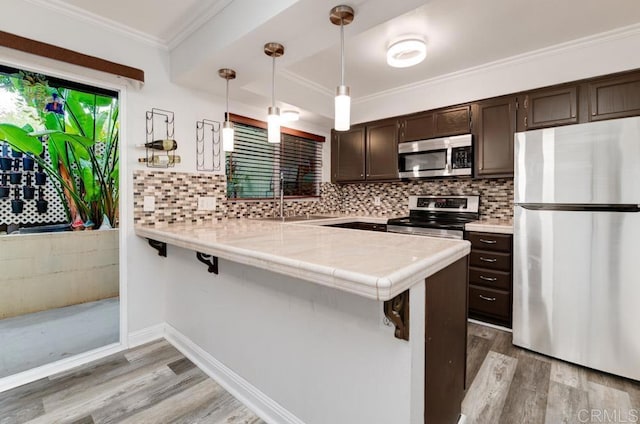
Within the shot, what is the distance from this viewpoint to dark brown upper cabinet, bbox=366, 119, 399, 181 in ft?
11.6

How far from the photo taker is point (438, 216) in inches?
133

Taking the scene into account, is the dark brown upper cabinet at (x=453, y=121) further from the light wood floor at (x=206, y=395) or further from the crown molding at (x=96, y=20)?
the crown molding at (x=96, y=20)

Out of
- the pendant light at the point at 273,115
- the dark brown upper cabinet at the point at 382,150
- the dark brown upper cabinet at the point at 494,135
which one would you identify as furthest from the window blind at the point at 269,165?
the dark brown upper cabinet at the point at 494,135

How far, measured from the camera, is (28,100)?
2.86m

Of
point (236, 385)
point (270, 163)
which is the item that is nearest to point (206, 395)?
point (236, 385)

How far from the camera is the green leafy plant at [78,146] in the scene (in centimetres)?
295

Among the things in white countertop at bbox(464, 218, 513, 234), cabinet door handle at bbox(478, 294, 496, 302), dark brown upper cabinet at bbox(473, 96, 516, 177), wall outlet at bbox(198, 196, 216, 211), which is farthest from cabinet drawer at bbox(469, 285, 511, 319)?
wall outlet at bbox(198, 196, 216, 211)

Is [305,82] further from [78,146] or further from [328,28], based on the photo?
[78,146]

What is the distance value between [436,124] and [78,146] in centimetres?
384

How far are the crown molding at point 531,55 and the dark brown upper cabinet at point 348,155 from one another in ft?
1.93

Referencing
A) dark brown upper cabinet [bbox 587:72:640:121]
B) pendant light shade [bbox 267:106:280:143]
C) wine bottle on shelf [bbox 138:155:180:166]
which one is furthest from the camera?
wine bottle on shelf [bbox 138:155:180:166]

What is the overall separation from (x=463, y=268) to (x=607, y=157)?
131 centimetres

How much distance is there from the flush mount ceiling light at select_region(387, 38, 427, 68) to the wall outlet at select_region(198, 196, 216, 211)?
6.43 ft

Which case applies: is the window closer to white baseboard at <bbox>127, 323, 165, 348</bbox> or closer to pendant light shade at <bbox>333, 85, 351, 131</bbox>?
white baseboard at <bbox>127, 323, 165, 348</bbox>
